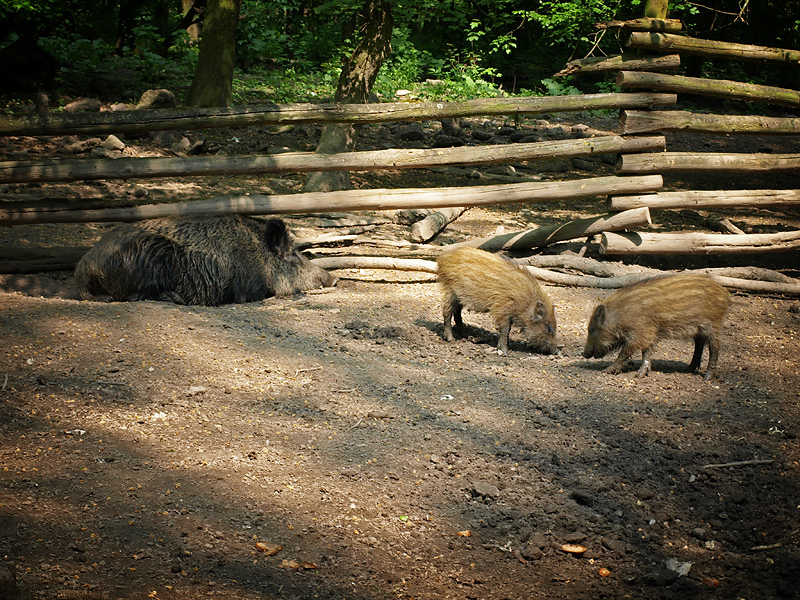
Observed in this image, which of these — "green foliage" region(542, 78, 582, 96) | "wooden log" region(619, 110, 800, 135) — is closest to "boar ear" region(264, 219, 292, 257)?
"wooden log" region(619, 110, 800, 135)

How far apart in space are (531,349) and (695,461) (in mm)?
1953

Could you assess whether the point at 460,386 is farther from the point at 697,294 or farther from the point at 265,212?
the point at 265,212

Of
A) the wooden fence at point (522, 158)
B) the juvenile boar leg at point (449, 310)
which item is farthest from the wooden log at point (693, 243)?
the juvenile boar leg at point (449, 310)

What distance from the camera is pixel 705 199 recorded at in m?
7.30

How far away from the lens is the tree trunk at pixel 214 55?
11594 millimetres

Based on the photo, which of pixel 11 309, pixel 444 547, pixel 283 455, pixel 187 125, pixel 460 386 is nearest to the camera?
pixel 444 547

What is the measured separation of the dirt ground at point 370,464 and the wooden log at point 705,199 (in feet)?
7.33

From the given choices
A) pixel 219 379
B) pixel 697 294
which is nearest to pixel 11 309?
pixel 219 379

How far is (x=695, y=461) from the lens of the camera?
3555 millimetres

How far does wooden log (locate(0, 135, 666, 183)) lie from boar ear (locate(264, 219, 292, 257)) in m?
0.56

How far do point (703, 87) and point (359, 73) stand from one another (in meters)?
4.57

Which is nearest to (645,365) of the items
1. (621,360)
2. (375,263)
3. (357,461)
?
(621,360)

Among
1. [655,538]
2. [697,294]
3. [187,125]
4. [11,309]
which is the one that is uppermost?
[187,125]

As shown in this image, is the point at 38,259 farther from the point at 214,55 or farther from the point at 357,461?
the point at 214,55
